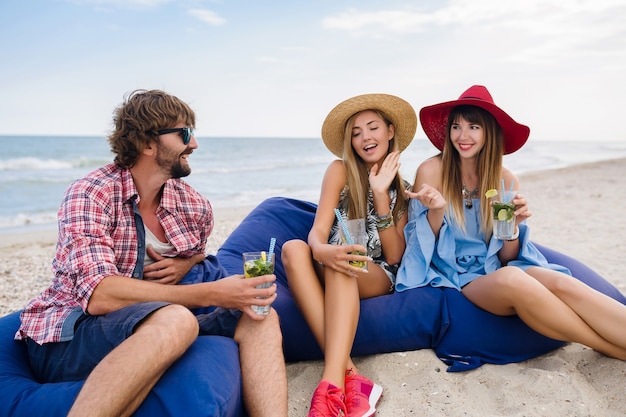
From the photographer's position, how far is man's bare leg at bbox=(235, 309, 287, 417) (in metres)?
2.28

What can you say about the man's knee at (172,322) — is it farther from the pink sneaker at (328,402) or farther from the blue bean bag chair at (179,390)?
the pink sneaker at (328,402)

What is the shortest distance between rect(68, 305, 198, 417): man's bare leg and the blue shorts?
0.06 meters

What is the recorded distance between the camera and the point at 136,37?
58.3ft

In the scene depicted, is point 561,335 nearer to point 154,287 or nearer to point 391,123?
point 391,123

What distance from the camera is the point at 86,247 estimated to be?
2314 millimetres

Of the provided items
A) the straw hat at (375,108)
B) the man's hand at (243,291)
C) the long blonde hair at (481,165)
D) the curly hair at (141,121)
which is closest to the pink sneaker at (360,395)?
the man's hand at (243,291)

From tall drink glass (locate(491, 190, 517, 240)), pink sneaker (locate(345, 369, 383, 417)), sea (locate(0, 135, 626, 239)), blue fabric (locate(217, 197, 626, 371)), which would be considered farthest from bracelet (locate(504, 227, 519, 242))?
sea (locate(0, 135, 626, 239))

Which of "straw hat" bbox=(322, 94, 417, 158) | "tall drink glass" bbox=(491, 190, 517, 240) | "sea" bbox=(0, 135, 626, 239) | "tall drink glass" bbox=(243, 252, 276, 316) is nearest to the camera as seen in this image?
"tall drink glass" bbox=(243, 252, 276, 316)

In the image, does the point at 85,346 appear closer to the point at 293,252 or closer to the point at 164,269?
the point at 164,269

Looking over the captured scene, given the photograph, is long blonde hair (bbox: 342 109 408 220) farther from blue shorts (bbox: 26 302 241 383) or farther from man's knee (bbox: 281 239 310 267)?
blue shorts (bbox: 26 302 241 383)

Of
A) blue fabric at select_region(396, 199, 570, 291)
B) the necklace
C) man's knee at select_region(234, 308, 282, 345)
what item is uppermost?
the necklace

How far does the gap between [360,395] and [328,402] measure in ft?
0.71

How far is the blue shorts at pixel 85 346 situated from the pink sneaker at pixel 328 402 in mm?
804

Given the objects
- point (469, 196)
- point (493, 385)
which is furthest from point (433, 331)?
point (469, 196)
